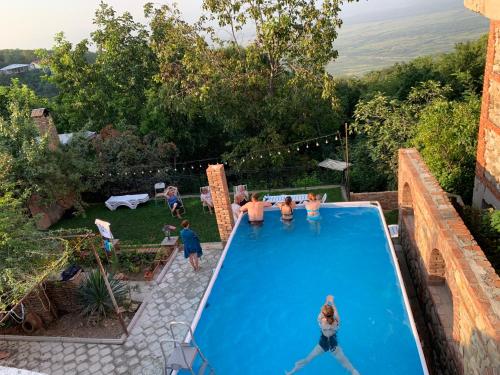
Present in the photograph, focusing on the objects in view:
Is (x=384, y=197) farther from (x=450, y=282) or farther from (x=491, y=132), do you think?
(x=450, y=282)

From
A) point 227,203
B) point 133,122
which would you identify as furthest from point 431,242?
point 133,122

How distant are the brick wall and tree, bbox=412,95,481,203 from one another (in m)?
1.18

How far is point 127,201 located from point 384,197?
10254 millimetres

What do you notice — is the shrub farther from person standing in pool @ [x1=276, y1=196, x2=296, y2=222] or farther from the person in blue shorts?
the person in blue shorts

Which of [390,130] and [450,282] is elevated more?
[450,282]

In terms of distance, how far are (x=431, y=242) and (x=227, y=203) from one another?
5829 millimetres

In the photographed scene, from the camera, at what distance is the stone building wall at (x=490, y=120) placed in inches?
383

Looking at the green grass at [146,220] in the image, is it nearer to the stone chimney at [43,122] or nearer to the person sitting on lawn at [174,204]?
the person sitting on lawn at [174,204]

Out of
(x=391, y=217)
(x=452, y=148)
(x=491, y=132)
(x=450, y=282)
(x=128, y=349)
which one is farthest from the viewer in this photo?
(x=391, y=217)

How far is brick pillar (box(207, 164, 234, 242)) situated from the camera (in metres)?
11.1

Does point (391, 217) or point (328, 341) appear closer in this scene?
point (328, 341)

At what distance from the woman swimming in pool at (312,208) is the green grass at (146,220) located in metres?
3.22

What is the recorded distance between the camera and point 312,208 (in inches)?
455

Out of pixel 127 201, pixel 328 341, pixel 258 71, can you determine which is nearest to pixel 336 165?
pixel 258 71
